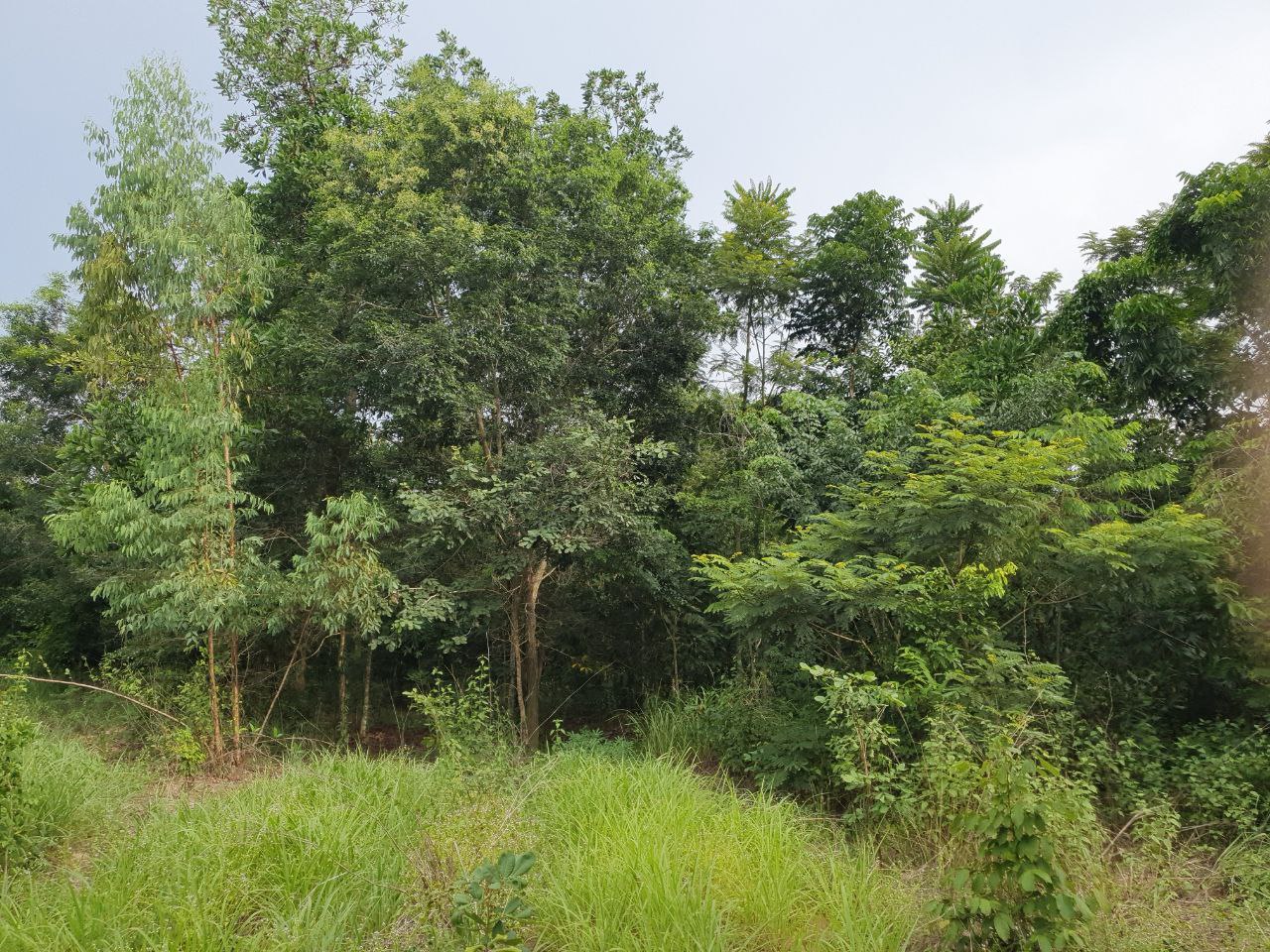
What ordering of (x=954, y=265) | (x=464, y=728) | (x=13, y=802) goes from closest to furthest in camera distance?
(x=13, y=802) < (x=464, y=728) < (x=954, y=265)

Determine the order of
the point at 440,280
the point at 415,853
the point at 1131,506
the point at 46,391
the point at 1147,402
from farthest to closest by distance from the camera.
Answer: the point at 46,391 < the point at 1147,402 < the point at 440,280 < the point at 1131,506 < the point at 415,853

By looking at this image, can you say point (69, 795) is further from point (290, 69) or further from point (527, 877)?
point (290, 69)

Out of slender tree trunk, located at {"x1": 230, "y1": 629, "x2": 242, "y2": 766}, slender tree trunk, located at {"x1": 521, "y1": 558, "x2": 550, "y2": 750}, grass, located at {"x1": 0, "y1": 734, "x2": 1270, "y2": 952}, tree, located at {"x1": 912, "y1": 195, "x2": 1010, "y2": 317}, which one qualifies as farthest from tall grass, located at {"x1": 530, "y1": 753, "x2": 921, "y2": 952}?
tree, located at {"x1": 912, "y1": 195, "x2": 1010, "y2": 317}

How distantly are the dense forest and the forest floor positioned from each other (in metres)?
0.08

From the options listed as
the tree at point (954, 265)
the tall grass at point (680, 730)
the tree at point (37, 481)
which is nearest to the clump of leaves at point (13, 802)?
the tall grass at point (680, 730)

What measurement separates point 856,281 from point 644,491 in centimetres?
594

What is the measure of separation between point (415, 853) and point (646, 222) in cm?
745

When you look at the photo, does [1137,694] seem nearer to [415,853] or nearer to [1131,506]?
[1131,506]

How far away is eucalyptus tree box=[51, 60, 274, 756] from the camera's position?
6.65m

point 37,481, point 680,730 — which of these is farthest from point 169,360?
point 37,481

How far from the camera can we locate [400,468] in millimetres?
8922

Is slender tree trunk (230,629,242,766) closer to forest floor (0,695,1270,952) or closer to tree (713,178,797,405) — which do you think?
forest floor (0,695,1270,952)

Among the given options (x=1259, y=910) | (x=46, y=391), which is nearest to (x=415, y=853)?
Answer: (x=1259, y=910)

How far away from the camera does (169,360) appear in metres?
7.09
